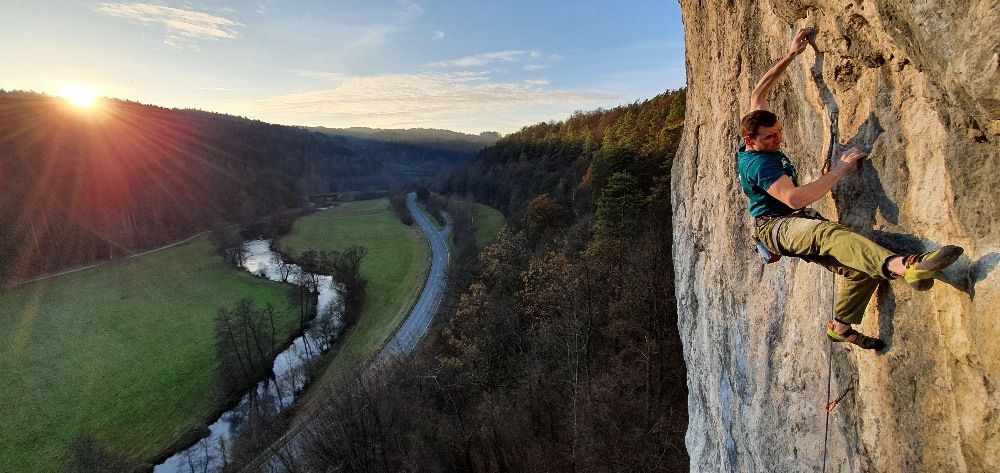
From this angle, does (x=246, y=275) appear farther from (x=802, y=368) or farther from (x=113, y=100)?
(x=113, y=100)

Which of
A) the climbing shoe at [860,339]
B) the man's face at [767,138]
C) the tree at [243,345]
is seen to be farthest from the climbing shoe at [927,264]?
the tree at [243,345]

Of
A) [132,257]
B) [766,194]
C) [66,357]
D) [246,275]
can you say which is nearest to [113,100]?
[132,257]

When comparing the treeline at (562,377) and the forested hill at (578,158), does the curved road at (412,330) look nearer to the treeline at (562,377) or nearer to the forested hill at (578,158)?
A: the treeline at (562,377)

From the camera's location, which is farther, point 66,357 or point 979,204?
point 66,357

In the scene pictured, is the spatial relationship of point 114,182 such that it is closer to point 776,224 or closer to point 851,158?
point 776,224

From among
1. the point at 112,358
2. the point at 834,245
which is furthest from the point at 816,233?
the point at 112,358
